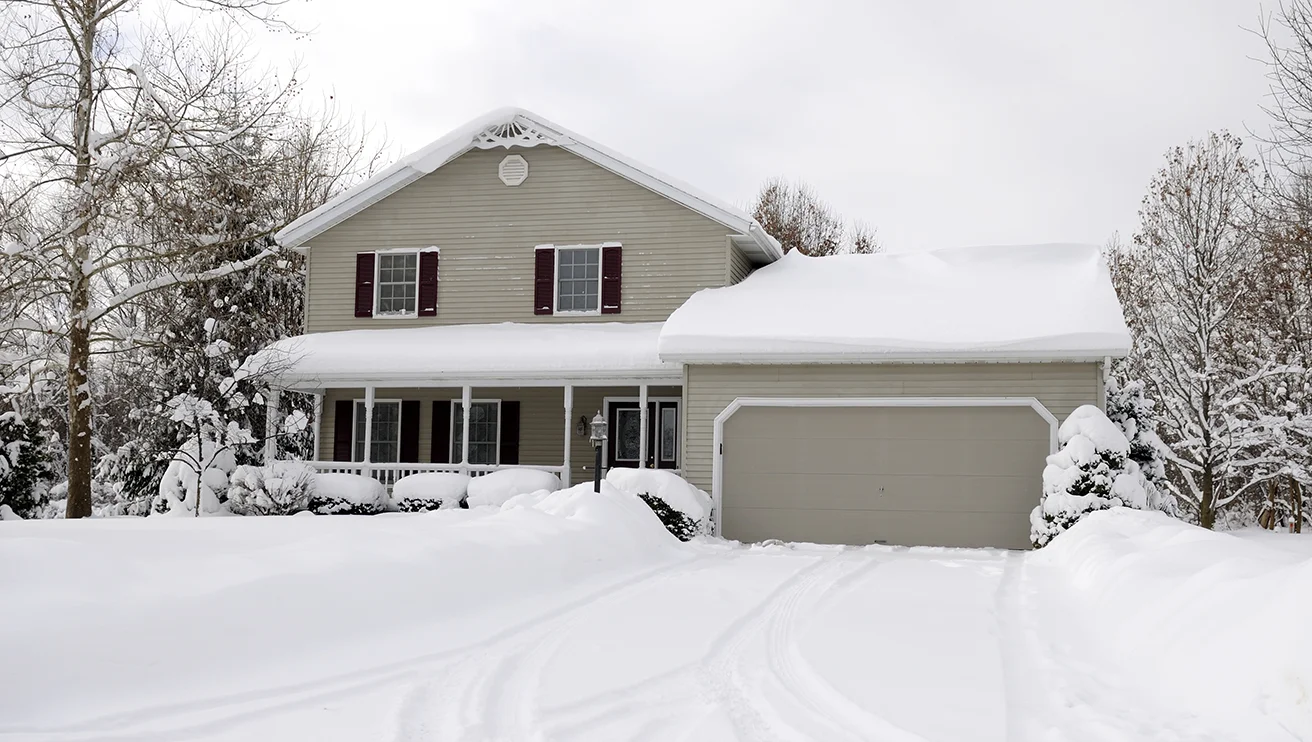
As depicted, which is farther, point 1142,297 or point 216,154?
point 1142,297

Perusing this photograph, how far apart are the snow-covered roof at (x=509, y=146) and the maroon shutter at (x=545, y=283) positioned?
1888mm

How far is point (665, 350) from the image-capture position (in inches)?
603

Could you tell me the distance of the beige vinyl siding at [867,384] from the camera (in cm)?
1430

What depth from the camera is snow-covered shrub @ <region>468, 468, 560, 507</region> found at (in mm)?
16047

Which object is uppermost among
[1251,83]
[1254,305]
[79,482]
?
[1251,83]

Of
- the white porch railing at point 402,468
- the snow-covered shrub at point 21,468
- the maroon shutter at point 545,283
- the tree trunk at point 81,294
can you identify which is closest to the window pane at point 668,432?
the white porch railing at point 402,468

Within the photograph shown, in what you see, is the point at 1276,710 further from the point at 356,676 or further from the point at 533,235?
the point at 533,235

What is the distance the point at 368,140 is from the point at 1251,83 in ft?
77.6

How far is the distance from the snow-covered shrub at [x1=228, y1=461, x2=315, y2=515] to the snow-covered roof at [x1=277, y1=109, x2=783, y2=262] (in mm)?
5323

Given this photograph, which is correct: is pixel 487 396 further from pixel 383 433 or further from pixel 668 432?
pixel 668 432

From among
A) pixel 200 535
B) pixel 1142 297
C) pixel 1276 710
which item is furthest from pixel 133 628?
pixel 1142 297

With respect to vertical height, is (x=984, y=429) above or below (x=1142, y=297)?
below

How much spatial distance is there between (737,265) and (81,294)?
10651 millimetres

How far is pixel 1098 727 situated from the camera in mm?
4895
